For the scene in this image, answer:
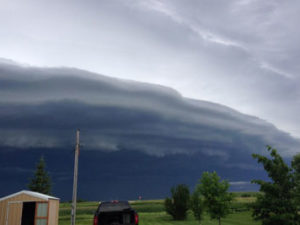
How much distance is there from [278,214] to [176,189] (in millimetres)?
38820

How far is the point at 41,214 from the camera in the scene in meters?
34.5

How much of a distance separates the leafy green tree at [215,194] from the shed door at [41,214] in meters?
18.8

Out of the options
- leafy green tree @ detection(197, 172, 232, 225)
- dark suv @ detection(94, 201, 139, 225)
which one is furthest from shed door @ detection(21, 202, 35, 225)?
dark suv @ detection(94, 201, 139, 225)

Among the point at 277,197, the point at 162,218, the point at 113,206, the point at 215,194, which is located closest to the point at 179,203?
the point at 162,218

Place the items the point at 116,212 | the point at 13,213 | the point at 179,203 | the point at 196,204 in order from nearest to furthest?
the point at 116,212, the point at 13,213, the point at 196,204, the point at 179,203

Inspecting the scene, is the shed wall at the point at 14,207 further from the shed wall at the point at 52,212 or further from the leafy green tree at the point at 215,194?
the leafy green tree at the point at 215,194

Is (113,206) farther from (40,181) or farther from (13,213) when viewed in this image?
(40,181)

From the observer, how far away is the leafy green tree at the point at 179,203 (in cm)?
6166

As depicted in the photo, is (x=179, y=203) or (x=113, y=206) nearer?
(x=113, y=206)

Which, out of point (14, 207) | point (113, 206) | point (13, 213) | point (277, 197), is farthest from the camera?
point (14, 207)

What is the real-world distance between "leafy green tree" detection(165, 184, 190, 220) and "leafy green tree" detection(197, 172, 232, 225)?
21136mm

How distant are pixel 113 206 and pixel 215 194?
23772 millimetres

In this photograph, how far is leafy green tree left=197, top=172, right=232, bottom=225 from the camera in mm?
39062

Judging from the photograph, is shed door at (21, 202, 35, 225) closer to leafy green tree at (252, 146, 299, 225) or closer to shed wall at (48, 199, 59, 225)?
shed wall at (48, 199, 59, 225)
